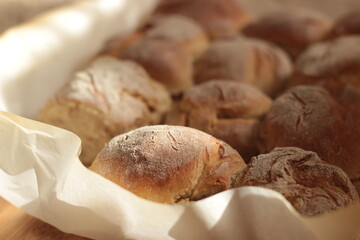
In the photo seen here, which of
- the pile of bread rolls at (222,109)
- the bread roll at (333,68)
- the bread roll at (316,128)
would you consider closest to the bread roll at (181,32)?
the pile of bread rolls at (222,109)

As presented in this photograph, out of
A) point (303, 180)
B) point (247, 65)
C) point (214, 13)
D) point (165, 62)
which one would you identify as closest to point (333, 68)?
point (247, 65)

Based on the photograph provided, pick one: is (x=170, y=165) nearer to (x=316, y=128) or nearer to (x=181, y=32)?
(x=316, y=128)

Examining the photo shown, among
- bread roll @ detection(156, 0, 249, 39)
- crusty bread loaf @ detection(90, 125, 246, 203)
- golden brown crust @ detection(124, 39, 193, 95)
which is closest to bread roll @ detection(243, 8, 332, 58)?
bread roll @ detection(156, 0, 249, 39)

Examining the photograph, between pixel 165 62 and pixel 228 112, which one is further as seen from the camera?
pixel 165 62

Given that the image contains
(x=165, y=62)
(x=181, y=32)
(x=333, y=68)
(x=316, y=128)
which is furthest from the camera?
(x=181, y=32)

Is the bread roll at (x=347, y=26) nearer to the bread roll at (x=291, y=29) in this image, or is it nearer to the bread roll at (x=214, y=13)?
the bread roll at (x=291, y=29)

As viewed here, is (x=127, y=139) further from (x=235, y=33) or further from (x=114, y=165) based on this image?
(x=235, y=33)
